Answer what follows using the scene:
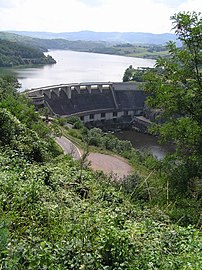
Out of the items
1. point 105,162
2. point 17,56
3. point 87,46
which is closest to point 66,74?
point 17,56

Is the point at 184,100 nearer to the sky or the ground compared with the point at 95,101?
nearer to the sky

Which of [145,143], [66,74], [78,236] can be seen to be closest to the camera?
[78,236]

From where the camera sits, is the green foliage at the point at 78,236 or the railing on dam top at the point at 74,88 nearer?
the green foliage at the point at 78,236

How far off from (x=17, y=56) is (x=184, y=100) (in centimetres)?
8456

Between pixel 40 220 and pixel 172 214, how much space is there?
267 centimetres

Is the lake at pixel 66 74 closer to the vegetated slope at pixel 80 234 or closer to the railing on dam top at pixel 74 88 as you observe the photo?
the railing on dam top at pixel 74 88

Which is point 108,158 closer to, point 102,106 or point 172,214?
point 172,214

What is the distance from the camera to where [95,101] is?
40.0 m

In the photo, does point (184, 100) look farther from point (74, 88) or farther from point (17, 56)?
point (17, 56)

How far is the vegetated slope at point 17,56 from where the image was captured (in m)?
80.4

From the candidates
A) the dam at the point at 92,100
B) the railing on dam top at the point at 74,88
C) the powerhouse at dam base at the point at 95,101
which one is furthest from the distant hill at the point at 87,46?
the powerhouse at dam base at the point at 95,101

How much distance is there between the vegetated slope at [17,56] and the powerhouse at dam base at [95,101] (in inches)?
1774

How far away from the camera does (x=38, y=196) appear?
493 centimetres

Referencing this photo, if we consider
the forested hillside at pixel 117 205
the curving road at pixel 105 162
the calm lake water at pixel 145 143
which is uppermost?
the forested hillside at pixel 117 205
